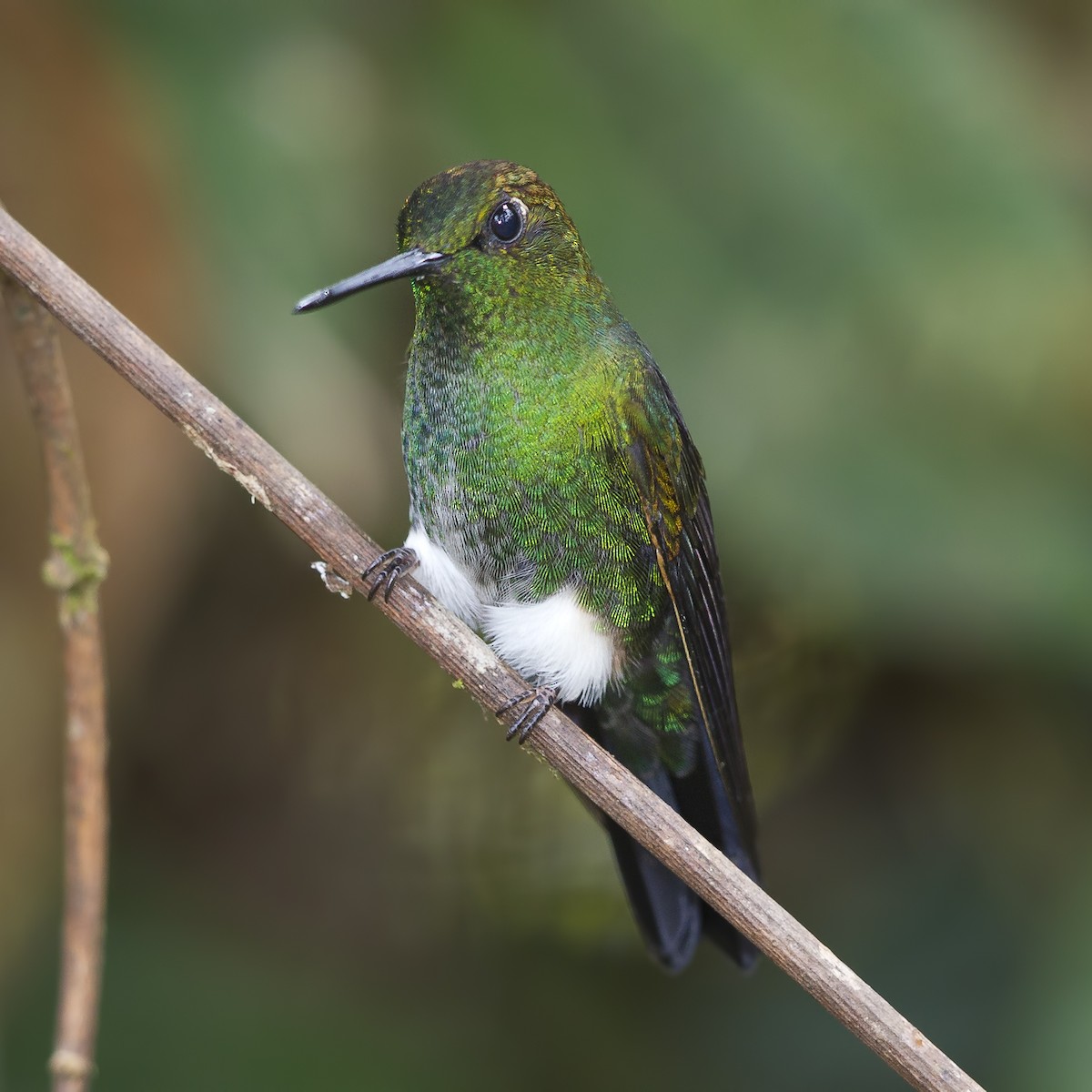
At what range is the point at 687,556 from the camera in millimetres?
2533

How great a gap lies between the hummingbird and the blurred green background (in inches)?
13.1

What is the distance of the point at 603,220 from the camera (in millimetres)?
3039

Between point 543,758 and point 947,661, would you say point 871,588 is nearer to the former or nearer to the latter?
point 947,661

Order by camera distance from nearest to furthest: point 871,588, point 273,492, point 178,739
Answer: point 273,492
point 871,588
point 178,739

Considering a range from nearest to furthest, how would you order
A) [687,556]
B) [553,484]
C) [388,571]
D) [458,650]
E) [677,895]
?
1. [458,650]
2. [388,571]
3. [553,484]
4. [687,556]
5. [677,895]

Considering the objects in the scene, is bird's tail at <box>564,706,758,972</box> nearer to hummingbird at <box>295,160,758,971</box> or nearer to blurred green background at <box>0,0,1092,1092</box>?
hummingbird at <box>295,160,758,971</box>

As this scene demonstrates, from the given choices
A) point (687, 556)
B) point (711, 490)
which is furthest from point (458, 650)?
point (711, 490)

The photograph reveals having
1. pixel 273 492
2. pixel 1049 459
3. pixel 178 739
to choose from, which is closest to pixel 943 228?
pixel 1049 459

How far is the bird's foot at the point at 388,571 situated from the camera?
2.09 meters

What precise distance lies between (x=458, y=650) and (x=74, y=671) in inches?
22.8

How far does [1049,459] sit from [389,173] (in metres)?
1.64

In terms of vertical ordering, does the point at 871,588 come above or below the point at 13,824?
above

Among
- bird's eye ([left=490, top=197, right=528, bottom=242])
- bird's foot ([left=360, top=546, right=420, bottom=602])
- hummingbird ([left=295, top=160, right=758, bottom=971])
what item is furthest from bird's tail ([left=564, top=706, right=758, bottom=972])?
bird's eye ([left=490, top=197, right=528, bottom=242])

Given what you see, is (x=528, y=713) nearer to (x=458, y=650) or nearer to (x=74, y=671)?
(x=458, y=650)
